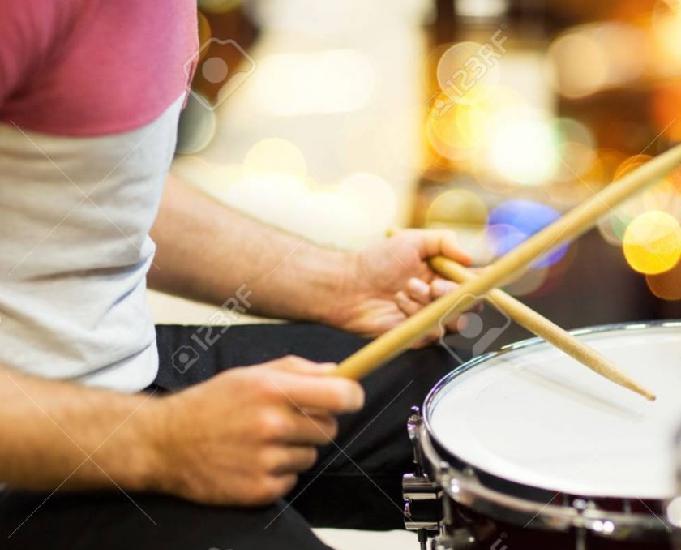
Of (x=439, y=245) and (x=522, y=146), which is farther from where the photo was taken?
(x=522, y=146)

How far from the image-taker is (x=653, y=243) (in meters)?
2.49

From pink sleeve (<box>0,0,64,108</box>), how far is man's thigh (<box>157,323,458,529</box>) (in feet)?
0.96

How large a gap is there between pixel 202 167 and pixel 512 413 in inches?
90.6

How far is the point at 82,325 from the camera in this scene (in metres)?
0.81

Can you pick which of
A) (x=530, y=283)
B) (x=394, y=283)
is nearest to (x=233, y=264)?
(x=394, y=283)

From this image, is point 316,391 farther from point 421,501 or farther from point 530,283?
point 530,283

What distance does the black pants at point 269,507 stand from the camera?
695mm

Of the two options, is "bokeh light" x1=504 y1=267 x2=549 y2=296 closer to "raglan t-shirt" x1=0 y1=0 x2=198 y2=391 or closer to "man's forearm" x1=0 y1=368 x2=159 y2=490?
"raglan t-shirt" x1=0 y1=0 x2=198 y2=391

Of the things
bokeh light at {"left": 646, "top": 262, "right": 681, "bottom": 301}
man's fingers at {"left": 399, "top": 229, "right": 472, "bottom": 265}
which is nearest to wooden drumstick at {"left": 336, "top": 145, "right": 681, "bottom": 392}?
man's fingers at {"left": 399, "top": 229, "right": 472, "bottom": 265}

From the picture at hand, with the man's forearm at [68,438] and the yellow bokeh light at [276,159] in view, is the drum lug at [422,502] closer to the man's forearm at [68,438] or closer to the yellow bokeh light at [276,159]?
the man's forearm at [68,438]

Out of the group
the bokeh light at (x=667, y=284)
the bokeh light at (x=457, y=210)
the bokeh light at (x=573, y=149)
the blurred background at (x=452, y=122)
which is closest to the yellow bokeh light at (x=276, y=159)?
the blurred background at (x=452, y=122)

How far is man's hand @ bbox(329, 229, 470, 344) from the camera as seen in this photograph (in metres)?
0.99

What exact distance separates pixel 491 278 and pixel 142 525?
10.9 inches

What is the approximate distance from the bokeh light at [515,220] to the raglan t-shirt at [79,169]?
5.97 feet
